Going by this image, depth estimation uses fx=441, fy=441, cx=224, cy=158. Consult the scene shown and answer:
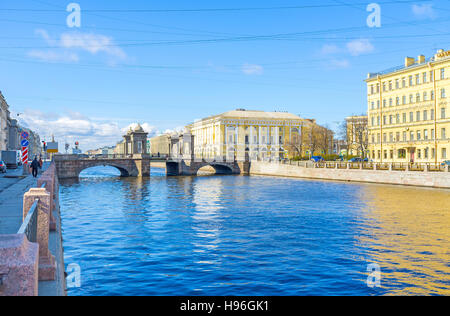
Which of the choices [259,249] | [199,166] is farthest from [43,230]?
[199,166]

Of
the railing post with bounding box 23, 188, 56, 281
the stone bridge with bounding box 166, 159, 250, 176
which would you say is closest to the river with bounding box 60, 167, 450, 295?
the railing post with bounding box 23, 188, 56, 281

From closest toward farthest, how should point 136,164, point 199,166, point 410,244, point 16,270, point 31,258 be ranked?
point 16,270
point 31,258
point 410,244
point 136,164
point 199,166

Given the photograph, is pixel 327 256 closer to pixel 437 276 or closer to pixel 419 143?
pixel 437 276

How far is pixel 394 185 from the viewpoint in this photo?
49250mm

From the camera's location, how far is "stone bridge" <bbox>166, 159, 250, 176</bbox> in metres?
82.9

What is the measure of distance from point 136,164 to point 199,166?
1258 cm

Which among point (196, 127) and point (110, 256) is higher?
point (196, 127)

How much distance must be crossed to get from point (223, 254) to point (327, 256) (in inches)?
140

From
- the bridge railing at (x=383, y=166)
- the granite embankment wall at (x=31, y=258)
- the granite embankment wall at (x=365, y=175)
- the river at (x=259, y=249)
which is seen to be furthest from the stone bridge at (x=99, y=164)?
the granite embankment wall at (x=31, y=258)

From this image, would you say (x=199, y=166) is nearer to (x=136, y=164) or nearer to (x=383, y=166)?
(x=136, y=164)

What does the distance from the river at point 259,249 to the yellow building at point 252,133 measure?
8437cm

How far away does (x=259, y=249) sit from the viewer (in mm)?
16141

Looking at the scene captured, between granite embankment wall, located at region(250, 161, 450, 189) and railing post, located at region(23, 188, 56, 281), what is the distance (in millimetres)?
42268
